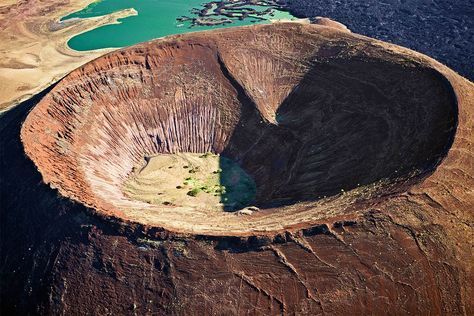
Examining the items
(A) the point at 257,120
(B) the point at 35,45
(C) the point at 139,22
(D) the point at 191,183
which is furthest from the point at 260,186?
(C) the point at 139,22

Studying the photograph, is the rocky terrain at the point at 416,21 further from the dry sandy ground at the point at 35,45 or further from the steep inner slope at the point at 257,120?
the dry sandy ground at the point at 35,45

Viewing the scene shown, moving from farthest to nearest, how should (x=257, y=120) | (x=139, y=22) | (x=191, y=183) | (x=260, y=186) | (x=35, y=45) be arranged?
(x=139, y=22) → (x=35, y=45) → (x=257, y=120) → (x=191, y=183) → (x=260, y=186)

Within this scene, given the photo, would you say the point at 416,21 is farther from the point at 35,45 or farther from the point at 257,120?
the point at 35,45

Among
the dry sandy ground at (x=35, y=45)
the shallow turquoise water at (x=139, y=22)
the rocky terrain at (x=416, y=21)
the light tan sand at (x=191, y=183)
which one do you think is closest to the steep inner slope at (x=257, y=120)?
the light tan sand at (x=191, y=183)

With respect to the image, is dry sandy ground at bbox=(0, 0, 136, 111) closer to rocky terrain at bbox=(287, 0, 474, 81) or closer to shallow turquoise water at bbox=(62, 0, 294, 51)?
shallow turquoise water at bbox=(62, 0, 294, 51)

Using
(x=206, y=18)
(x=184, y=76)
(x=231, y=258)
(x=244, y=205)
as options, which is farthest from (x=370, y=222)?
(x=206, y=18)

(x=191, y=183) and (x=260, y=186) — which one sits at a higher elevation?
(x=260, y=186)

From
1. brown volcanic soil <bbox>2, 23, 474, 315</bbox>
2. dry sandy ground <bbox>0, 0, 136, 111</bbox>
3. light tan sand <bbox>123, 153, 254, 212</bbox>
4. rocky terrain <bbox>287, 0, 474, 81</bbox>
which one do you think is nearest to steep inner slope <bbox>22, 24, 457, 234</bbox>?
brown volcanic soil <bbox>2, 23, 474, 315</bbox>
